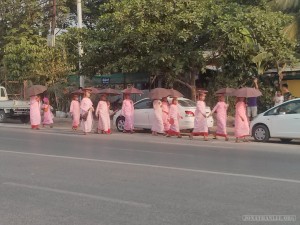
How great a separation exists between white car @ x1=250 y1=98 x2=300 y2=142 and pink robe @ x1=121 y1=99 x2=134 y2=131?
4.88 meters

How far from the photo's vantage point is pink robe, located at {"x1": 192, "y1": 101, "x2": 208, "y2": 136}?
1537 cm

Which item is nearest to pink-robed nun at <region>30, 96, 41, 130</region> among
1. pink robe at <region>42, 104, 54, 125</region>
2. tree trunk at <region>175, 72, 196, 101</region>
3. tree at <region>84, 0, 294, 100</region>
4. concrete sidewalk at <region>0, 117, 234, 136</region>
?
pink robe at <region>42, 104, 54, 125</region>

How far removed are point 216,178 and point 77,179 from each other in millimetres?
2373

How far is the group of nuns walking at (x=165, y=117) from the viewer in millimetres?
14914

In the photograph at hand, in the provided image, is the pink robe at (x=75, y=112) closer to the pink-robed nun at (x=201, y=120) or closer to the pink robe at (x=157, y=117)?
the pink robe at (x=157, y=117)

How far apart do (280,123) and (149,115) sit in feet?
17.3

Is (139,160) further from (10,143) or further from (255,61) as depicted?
(255,61)

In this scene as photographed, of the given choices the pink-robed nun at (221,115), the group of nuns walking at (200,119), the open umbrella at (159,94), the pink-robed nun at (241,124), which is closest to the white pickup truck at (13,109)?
the group of nuns walking at (200,119)

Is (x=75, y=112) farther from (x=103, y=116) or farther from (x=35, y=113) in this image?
(x=103, y=116)

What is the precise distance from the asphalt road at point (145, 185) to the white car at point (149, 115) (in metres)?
4.49

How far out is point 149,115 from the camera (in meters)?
17.9

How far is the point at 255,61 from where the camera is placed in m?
19.2

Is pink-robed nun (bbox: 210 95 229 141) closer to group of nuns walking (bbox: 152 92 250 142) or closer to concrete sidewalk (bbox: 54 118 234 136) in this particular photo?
group of nuns walking (bbox: 152 92 250 142)

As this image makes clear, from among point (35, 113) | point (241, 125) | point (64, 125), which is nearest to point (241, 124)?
point (241, 125)
